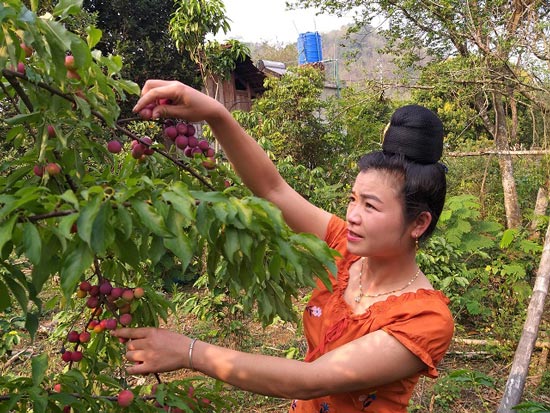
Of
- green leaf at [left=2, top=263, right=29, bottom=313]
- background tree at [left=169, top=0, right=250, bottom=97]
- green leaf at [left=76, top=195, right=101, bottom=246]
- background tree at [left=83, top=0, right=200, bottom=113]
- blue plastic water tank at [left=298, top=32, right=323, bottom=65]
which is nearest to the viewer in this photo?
green leaf at [left=76, top=195, right=101, bottom=246]

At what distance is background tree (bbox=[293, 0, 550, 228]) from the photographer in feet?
19.0

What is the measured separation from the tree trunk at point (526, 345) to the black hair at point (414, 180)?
2.48m

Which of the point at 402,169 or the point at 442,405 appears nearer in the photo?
the point at 402,169

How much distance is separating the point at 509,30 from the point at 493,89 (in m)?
0.71

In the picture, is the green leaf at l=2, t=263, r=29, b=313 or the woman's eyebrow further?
the woman's eyebrow

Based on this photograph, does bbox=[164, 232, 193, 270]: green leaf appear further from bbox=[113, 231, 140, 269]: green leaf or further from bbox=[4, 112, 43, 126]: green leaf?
bbox=[4, 112, 43, 126]: green leaf

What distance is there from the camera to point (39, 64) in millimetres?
1154

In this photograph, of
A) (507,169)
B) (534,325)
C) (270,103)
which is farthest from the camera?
(270,103)

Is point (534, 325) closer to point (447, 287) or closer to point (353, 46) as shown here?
point (447, 287)

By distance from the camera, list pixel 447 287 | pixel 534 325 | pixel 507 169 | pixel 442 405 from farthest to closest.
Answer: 1. pixel 507 169
2. pixel 447 287
3. pixel 442 405
4. pixel 534 325

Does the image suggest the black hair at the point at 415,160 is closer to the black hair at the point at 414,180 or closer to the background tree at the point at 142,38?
the black hair at the point at 414,180

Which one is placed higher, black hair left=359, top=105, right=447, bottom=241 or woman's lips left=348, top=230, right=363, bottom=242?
black hair left=359, top=105, right=447, bottom=241

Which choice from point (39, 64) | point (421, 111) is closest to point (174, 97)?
point (39, 64)

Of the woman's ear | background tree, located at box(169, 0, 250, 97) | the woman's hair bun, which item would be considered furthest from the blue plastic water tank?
the woman's ear
